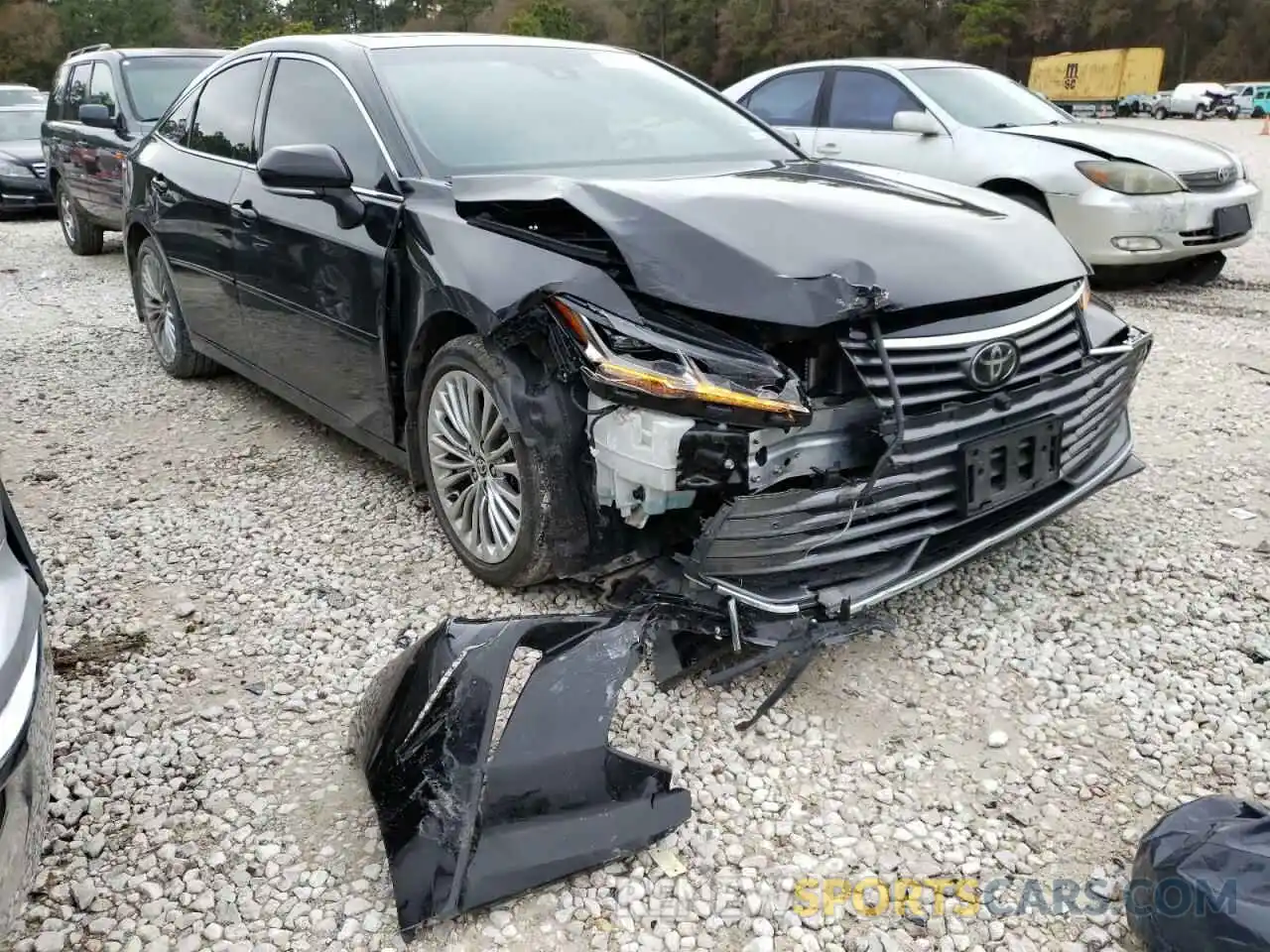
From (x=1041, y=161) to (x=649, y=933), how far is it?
247 inches

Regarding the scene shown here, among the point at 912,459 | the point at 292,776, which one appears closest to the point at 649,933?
the point at 292,776

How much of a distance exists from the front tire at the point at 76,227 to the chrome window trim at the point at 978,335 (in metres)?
9.48

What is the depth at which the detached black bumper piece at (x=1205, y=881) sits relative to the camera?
1786 mm

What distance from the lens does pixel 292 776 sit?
2553 millimetres

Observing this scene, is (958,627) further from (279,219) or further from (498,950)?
(279,219)

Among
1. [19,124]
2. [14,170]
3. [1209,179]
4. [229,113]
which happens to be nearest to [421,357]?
[229,113]

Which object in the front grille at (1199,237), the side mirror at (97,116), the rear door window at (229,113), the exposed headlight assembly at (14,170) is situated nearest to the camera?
the rear door window at (229,113)

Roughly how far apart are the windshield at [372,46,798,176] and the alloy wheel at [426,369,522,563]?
30.0 inches

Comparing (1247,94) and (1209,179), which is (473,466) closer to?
(1209,179)

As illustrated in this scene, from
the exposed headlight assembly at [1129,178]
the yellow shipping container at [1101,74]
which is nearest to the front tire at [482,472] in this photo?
the exposed headlight assembly at [1129,178]

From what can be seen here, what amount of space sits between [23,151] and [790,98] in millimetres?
10216

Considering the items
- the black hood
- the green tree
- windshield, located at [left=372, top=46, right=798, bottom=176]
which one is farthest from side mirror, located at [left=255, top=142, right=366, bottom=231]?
the green tree

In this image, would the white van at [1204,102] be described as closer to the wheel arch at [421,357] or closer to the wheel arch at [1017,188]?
the wheel arch at [1017,188]

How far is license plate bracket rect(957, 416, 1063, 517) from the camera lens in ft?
9.18
